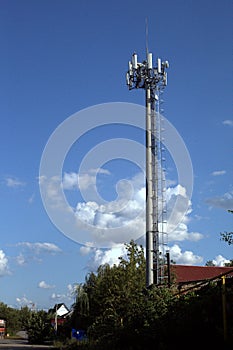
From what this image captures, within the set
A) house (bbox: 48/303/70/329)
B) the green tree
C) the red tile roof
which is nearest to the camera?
the red tile roof

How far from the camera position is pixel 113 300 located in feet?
94.2

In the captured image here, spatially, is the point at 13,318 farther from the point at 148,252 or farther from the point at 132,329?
the point at 132,329

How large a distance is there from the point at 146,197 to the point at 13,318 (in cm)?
9234

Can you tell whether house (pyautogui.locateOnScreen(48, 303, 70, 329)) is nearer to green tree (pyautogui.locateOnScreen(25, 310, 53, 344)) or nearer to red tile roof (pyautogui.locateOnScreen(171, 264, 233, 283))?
green tree (pyautogui.locateOnScreen(25, 310, 53, 344))

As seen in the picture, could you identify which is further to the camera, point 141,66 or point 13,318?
point 13,318

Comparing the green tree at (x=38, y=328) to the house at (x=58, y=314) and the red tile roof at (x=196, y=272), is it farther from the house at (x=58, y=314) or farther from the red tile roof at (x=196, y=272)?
the red tile roof at (x=196, y=272)

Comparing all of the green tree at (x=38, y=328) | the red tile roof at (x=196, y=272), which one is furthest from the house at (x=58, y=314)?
the red tile roof at (x=196, y=272)

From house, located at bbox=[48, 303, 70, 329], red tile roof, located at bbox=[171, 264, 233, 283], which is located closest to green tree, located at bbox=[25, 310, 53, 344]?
house, located at bbox=[48, 303, 70, 329]

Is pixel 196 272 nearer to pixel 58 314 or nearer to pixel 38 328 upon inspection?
pixel 38 328

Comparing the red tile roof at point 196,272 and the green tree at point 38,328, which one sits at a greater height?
the red tile roof at point 196,272

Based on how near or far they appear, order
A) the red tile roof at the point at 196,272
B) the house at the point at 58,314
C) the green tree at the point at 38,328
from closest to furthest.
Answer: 1. the red tile roof at the point at 196,272
2. the house at the point at 58,314
3. the green tree at the point at 38,328

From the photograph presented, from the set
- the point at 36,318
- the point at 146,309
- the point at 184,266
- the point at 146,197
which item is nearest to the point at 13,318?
the point at 36,318

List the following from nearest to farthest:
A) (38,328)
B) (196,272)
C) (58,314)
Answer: (196,272) < (38,328) < (58,314)

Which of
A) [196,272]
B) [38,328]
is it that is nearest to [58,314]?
[38,328]
